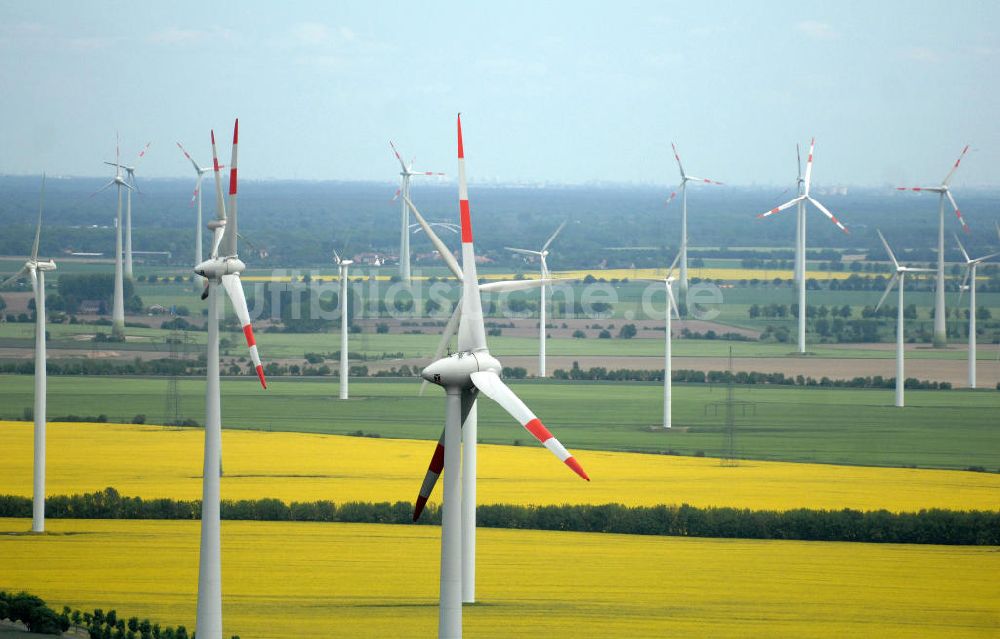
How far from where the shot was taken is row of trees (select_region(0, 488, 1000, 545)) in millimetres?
43688

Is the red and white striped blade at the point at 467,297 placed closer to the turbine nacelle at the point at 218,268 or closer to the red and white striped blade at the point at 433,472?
the red and white striped blade at the point at 433,472

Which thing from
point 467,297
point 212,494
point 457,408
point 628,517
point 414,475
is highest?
point 467,297

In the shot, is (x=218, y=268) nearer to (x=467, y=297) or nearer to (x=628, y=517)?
(x=467, y=297)

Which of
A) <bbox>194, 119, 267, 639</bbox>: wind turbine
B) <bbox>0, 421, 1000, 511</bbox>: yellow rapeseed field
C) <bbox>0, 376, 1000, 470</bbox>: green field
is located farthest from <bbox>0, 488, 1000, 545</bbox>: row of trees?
<bbox>194, 119, 267, 639</bbox>: wind turbine

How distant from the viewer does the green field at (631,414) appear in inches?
2473

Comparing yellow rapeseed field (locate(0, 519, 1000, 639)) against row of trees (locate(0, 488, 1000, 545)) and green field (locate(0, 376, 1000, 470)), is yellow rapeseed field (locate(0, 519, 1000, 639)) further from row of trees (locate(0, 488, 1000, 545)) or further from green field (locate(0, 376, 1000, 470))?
green field (locate(0, 376, 1000, 470))

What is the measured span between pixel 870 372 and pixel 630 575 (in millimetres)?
57692

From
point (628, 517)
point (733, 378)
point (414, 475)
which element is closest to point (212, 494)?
point (628, 517)

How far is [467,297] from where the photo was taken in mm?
25453

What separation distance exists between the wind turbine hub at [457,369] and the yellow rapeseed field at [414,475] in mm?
23584

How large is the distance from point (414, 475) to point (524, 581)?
1660 centimetres

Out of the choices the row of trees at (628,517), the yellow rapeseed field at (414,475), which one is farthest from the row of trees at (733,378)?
the row of trees at (628,517)

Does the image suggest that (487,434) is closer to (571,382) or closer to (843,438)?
(843,438)

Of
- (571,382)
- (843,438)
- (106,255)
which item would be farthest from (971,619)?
(106,255)
